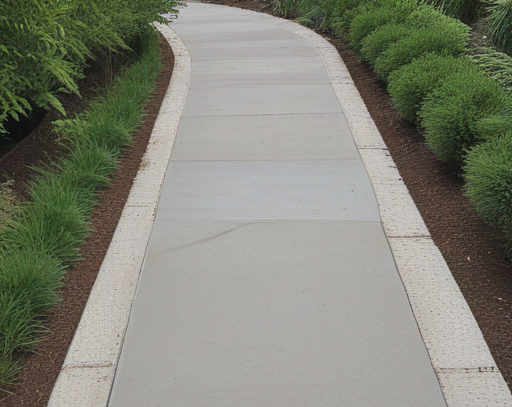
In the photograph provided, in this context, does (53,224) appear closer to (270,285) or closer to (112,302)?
(112,302)

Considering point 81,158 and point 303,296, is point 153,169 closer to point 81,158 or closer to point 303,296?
point 81,158

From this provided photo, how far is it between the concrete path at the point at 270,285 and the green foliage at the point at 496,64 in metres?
1.83

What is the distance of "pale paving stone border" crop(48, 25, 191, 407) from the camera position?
367cm

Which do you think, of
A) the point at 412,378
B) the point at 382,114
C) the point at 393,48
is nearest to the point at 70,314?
the point at 412,378

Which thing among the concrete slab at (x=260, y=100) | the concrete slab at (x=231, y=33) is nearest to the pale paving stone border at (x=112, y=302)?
the concrete slab at (x=260, y=100)

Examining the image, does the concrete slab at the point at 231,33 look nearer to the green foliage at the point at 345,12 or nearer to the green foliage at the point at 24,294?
the green foliage at the point at 345,12

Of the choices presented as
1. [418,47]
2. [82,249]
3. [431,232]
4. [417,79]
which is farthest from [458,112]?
[82,249]

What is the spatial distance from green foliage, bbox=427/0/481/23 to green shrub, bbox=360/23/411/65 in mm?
1766

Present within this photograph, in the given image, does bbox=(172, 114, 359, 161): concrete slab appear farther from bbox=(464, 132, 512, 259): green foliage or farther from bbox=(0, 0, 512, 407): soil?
bbox=(464, 132, 512, 259): green foliage

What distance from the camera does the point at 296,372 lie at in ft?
12.1

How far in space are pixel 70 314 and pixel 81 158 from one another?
2262 millimetres

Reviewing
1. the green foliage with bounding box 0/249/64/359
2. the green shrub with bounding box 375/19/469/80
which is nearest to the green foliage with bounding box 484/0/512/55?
the green shrub with bounding box 375/19/469/80

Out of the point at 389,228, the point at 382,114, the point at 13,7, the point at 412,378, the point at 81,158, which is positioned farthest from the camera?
the point at 382,114

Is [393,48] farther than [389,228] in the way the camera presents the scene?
Yes
